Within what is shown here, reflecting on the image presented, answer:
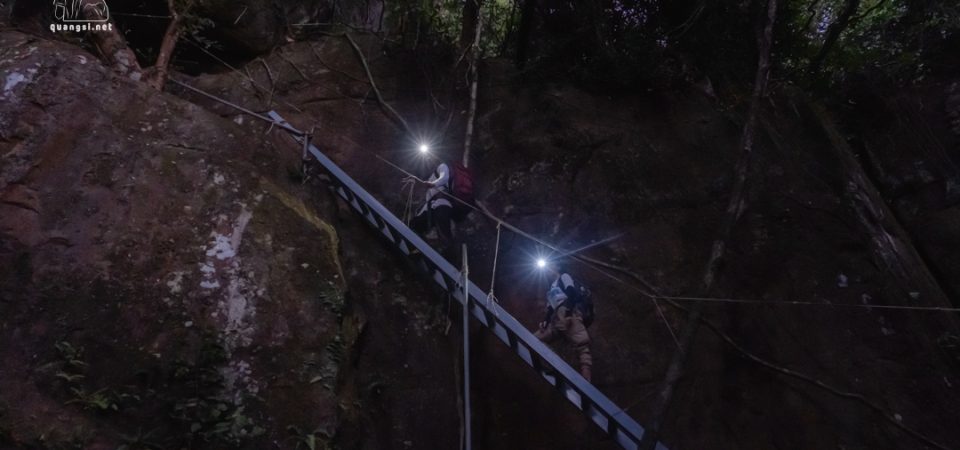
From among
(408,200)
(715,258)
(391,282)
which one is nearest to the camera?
(715,258)

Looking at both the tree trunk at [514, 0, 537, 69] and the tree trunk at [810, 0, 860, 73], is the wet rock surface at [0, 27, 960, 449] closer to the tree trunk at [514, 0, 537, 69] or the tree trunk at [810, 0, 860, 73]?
the tree trunk at [810, 0, 860, 73]

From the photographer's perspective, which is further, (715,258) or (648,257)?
(648,257)

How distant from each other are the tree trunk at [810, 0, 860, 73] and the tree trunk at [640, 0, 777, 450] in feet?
6.87

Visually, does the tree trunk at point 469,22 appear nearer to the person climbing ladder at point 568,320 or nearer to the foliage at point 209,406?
the person climbing ladder at point 568,320

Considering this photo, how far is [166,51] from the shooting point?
7.68 meters

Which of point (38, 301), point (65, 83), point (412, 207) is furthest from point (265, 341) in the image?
point (65, 83)

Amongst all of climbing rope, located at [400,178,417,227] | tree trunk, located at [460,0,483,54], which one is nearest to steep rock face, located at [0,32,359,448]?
climbing rope, located at [400,178,417,227]

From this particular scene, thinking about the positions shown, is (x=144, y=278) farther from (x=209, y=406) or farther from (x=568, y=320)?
(x=568, y=320)

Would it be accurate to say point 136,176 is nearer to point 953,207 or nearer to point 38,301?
point 38,301

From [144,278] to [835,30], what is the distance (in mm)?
10583

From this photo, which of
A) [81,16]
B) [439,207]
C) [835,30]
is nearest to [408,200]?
[439,207]

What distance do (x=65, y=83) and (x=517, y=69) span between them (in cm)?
689

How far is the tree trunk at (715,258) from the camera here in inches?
151

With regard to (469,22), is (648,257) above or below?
below
